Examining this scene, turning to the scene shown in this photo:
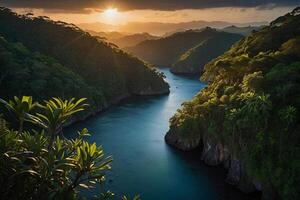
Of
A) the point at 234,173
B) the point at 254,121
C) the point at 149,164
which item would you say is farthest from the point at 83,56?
the point at 254,121

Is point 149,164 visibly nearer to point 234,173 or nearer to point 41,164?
point 234,173

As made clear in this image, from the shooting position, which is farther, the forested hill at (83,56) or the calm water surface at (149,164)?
the forested hill at (83,56)

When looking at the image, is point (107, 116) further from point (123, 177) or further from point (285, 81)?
point (285, 81)

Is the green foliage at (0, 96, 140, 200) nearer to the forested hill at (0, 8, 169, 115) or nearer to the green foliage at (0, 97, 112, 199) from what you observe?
the green foliage at (0, 97, 112, 199)

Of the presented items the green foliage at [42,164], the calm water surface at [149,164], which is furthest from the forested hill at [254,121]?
the green foliage at [42,164]

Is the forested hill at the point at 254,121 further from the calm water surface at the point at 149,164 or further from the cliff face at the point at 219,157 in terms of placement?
the calm water surface at the point at 149,164

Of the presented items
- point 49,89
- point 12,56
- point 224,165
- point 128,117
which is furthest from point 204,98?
point 12,56

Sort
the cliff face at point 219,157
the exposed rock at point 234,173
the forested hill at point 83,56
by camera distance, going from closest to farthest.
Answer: the cliff face at point 219,157 < the exposed rock at point 234,173 < the forested hill at point 83,56
